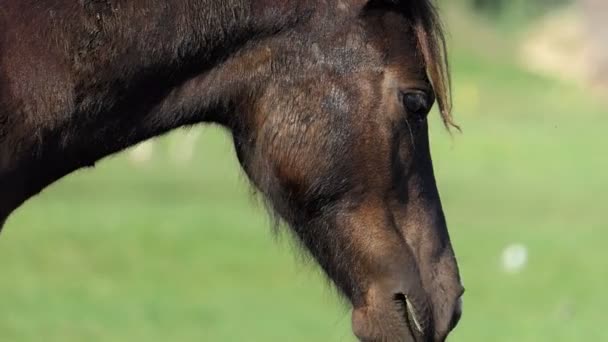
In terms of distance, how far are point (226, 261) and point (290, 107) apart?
1007 cm

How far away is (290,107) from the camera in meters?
4.20

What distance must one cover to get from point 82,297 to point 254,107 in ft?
27.5

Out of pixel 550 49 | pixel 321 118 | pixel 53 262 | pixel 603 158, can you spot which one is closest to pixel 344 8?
pixel 321 118

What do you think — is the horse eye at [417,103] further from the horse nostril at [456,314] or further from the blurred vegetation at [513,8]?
the blurred vegetation at [513,8]

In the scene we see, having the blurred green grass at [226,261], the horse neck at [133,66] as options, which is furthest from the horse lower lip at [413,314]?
the horse neck at [133,66]

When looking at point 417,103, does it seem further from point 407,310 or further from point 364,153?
point 407,310

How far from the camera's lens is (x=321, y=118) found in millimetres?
4191

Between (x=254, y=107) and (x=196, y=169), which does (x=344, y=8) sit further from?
(x=196, y=169)

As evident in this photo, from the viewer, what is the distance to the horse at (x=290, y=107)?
406cm

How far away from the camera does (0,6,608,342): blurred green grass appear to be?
10.7 meters

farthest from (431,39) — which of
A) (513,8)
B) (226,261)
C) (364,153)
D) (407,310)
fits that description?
(513,8)

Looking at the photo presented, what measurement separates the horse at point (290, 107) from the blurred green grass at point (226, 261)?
341 mm

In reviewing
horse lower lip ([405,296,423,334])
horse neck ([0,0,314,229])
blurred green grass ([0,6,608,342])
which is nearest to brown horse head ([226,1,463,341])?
horse lower lip ([405,296,423,334])

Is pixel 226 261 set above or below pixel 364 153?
below
